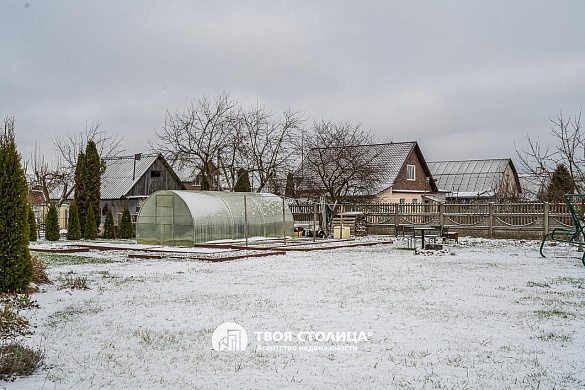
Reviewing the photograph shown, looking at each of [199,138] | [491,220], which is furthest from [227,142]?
[491,220]

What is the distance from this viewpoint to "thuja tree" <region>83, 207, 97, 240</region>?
2527 cm

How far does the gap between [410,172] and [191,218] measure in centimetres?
2327

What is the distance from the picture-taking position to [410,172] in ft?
127

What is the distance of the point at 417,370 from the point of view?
505cm

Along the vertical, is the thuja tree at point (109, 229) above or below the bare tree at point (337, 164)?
below

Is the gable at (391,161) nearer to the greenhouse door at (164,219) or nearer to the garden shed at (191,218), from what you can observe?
the garden shed at (191,218)

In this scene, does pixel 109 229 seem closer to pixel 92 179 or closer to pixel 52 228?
pixel 52 228

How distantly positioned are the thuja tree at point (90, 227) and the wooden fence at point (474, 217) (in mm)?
10657

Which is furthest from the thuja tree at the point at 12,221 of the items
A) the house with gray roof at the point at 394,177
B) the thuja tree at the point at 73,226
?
the house with gray roof at the point at 394,177

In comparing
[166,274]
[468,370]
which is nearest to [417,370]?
[468,370]

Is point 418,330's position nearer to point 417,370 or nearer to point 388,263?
point 417,370

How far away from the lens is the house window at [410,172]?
38.2 meters

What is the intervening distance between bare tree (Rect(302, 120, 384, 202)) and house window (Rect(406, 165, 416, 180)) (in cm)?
408

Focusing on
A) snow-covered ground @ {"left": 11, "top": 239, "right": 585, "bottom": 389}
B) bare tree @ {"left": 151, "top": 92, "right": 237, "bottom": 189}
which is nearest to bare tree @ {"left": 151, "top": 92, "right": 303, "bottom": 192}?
bare tree @ {"left": 151, "top": 92, "right": 237, "bottom": 189}
